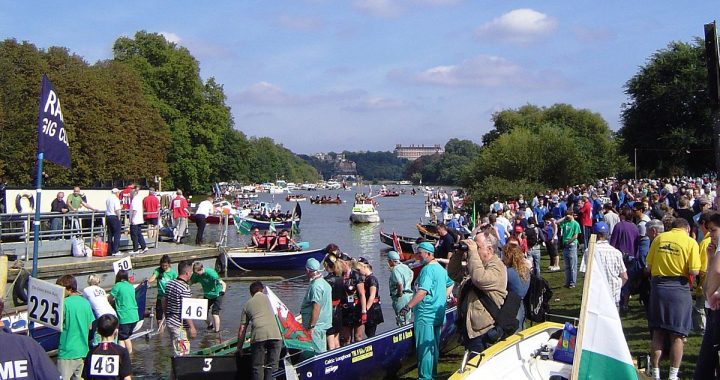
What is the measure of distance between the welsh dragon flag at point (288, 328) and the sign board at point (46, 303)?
274cm

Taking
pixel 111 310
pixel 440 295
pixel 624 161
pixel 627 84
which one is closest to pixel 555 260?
pixel 440 295

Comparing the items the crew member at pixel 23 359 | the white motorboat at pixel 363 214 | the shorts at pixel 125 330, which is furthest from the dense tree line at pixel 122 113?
the crew member at pixel 23 359

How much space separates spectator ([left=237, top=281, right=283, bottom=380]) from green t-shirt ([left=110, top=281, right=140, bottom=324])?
11.4ft

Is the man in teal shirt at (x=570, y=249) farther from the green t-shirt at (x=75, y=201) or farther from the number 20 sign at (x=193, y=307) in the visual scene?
the green t-shirt at (x=75, y=201)

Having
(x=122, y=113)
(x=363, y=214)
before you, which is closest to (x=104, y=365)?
(x=122, y=113)

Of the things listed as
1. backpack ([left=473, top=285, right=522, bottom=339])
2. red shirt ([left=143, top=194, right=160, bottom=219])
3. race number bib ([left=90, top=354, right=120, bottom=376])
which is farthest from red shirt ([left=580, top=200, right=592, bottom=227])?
race number bib ([left=90, top=354, right=120, bottom=376])

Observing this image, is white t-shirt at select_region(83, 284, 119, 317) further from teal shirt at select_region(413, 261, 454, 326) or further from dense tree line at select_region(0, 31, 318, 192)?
dense tree line at select_region(0, 31, 318, 192)

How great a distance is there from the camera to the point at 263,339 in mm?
9953

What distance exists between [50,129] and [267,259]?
1651 cm

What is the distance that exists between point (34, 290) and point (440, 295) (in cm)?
557

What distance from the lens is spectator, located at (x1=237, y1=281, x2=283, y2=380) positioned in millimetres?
9961

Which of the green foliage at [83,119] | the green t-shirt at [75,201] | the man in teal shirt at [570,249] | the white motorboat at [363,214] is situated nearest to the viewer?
the man in teal shirt at [570,249]

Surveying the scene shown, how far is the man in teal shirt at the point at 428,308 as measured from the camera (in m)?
9.88

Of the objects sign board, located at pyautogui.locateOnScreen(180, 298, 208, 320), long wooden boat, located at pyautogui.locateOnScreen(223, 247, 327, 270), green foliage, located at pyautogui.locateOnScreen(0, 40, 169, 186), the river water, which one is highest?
green foliage, located at pyautogui.locateOnScreen(0, 40, 169, 186)
